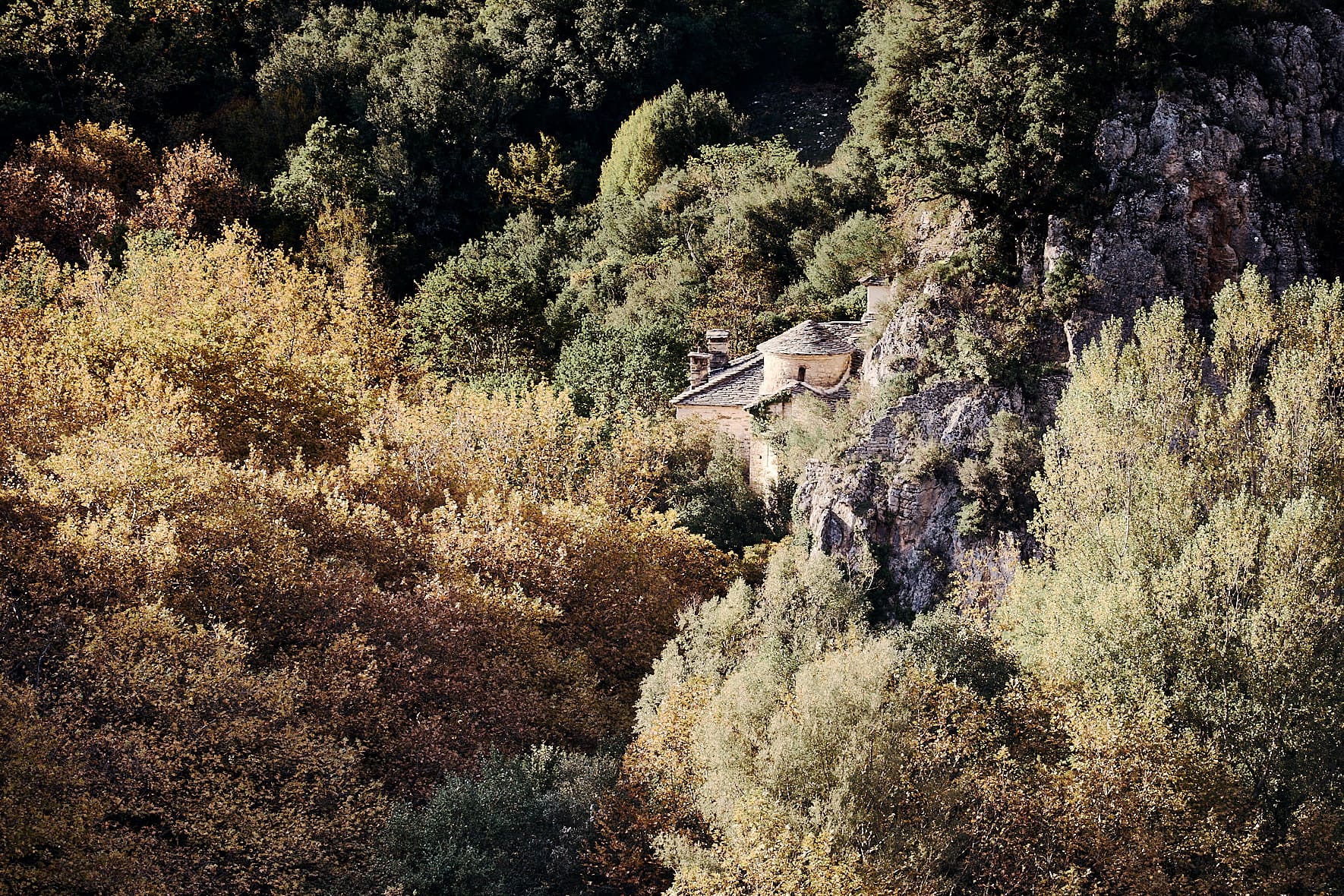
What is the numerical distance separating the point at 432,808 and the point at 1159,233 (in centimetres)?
2689

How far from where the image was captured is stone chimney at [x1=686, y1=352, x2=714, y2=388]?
45.5m

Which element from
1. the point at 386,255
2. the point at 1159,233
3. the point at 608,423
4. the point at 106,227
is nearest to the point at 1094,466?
the point at 1159,233

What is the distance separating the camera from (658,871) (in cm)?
2614

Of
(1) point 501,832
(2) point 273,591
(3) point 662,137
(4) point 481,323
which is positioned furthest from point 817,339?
(3) point 662,137

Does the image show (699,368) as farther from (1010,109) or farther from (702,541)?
(1010,109)

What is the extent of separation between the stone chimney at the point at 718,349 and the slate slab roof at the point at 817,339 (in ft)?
11.0

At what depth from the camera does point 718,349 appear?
46.5 meters

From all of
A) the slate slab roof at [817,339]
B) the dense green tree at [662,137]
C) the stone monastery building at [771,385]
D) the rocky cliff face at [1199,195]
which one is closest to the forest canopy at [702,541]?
the rocky cliff face at [1199,195]

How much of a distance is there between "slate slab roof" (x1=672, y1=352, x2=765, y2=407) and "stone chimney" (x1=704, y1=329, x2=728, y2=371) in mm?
1391

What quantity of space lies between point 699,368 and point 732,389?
253 centimetres

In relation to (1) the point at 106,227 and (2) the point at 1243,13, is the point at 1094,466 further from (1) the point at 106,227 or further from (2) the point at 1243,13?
(1) the point at 106,227

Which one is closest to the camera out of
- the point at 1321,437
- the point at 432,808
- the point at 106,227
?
the point at 432,808

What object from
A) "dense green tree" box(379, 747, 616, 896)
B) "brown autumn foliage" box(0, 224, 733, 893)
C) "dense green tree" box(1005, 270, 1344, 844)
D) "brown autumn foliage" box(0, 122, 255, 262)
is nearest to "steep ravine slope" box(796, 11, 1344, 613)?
"dense green tree" box(1005, 270, 1344, 844)

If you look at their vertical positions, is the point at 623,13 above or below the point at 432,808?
above
